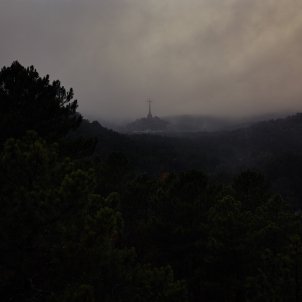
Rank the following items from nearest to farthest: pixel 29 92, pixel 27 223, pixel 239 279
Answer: pixel 27 223 → pixel 29 92 → pixel 239 279

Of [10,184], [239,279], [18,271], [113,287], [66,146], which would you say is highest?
[66,146]

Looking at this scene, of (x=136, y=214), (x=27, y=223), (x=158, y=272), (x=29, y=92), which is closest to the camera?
(x=27, y=223)

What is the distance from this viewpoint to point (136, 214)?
3731 centimetres

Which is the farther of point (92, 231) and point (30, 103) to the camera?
point (30, 103)

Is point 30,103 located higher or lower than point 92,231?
higher

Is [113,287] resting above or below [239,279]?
above

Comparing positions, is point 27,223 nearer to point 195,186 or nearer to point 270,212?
point 195,186

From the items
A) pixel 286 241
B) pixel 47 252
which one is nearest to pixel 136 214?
pixel 286 241

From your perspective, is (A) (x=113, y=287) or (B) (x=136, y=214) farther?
(B) (x=136, y=214)

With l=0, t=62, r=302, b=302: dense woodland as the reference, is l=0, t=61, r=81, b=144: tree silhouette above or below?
above

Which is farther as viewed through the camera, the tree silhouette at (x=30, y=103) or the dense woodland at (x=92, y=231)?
the tree silhouette at (x=30, y=103)

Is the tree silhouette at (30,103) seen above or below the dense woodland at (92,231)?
above

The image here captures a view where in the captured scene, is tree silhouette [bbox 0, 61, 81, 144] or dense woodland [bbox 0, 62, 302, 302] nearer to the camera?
dense woodland [bbox 0, 62, 302, 302]

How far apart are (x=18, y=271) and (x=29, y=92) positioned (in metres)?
7.19
